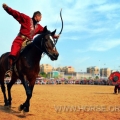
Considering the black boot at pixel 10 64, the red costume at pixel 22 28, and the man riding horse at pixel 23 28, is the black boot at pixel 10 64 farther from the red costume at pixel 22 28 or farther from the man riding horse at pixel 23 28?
the red costume at pixel 22 28

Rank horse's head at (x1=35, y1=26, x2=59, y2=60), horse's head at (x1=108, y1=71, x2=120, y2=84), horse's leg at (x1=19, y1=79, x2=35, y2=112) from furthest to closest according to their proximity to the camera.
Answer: horse's head at (x1=108, y1=71, x2=120, y2=84)
horse's leg at (x1=19, y1=79, x2=35, y2=112)
horse's head at (x1=35, y1=26, x2=59, y2=60)

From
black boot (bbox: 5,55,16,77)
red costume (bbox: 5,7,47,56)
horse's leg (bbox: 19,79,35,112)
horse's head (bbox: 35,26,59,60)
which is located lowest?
horse's leg (bbox: 19,79,35,112)

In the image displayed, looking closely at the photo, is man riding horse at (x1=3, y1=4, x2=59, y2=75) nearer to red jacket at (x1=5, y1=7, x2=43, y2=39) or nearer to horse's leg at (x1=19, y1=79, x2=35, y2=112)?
red jacket at (x1=5, y1=7, x2=43, y2=39)

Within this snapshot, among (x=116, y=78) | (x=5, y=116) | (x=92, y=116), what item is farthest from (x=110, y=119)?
(x=116, y=78)

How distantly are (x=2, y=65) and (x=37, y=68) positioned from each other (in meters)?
2.60

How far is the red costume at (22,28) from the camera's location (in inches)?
364

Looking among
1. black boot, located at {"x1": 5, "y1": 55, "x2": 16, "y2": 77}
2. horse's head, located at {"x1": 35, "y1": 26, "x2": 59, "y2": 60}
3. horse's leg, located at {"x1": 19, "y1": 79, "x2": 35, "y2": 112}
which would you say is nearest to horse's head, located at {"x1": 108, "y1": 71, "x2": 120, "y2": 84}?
black boot, located at {"x1": 5, "y1": 55, "x2": 16, "y2": 77}

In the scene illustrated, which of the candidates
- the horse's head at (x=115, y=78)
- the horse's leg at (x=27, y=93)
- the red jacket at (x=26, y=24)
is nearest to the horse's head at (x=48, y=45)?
the red jacket at (x=26, y=24)

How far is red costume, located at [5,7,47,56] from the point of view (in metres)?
9.23

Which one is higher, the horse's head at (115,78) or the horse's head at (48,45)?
the horse's head at (48,45)

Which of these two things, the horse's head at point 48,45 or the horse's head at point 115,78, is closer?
the horse's head at point 48,45

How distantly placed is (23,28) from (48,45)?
1.66 m

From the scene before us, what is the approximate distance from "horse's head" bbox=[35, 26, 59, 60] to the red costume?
946 mm

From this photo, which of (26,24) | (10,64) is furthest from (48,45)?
(10,64)
